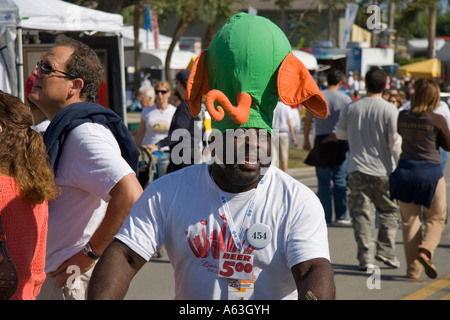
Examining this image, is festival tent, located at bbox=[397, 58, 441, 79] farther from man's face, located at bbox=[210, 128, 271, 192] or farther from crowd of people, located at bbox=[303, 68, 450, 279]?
man's face, located at bbox=[210, 128, 271, 192]

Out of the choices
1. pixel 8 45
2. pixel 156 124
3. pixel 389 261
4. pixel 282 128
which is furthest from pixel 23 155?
pixel 282 128

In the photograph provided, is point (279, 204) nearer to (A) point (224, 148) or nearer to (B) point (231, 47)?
(A) point (224, 148)

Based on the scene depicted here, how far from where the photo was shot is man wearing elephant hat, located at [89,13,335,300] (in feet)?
7.68

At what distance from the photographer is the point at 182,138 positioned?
772 centimetres

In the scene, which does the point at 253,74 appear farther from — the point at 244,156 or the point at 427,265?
the point at 427,265

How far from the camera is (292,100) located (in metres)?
2.49

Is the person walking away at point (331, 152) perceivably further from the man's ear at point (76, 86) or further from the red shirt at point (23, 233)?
the red shirt at point (23, 233)

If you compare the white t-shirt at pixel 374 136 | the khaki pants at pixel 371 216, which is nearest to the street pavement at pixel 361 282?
the khaki pants at pixel 371 216

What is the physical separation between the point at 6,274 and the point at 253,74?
45.9 inches

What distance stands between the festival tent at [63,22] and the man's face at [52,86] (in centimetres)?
511

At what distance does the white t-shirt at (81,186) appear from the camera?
3066mm

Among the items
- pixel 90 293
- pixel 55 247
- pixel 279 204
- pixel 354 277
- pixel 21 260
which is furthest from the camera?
pixel 354 277

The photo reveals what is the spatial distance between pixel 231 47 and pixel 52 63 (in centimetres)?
119
